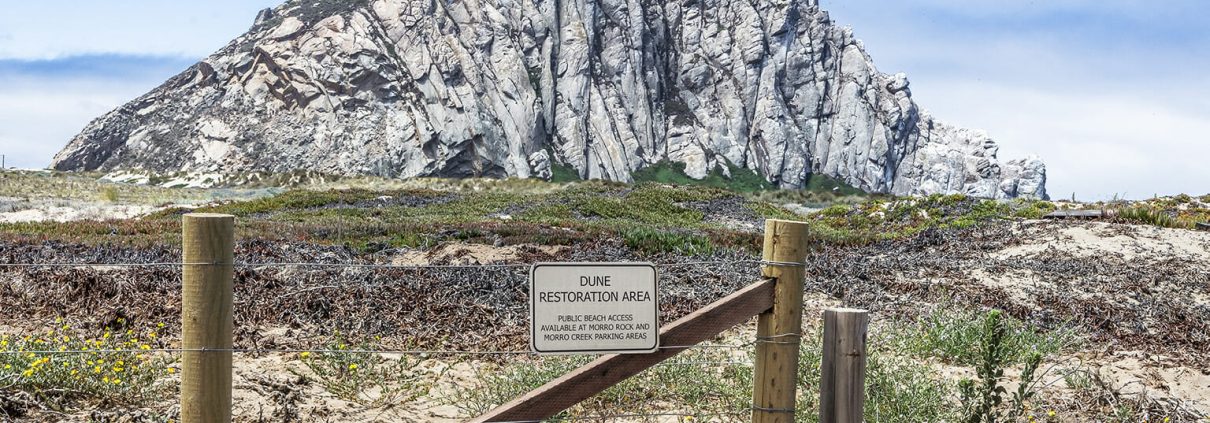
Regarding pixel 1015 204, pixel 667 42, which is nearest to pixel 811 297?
pixel 1015 204

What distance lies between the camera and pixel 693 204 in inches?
1321

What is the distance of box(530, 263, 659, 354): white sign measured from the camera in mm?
3760

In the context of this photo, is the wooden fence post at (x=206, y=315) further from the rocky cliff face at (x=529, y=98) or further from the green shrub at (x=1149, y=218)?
the rocky cliff face at (x=529, y=98)

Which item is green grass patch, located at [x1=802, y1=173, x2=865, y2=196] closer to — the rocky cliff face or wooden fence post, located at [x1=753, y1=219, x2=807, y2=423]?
the rocky cliff face

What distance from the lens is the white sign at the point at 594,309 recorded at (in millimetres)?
3760

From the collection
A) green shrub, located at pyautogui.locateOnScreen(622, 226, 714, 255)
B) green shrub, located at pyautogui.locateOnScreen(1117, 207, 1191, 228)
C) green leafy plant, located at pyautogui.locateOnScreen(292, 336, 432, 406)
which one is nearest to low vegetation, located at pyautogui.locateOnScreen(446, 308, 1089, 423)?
green leafy plant, located at pyautogui.locateOnScreen(292, 336, 432, 406)

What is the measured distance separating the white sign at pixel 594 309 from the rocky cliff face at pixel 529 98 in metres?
108

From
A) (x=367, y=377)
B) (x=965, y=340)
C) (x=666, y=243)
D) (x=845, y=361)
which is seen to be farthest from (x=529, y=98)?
(x=845, y=361)

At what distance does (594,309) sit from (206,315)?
5.61 feet

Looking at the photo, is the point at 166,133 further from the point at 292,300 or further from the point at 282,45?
the point at 292,300

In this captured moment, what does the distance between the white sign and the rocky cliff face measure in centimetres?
10752

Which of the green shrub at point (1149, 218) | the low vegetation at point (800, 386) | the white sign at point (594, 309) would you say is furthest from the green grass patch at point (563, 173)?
the white sign at point (594, 309)

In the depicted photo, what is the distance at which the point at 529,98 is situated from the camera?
121250 millimetres

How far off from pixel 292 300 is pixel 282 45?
11392cm
